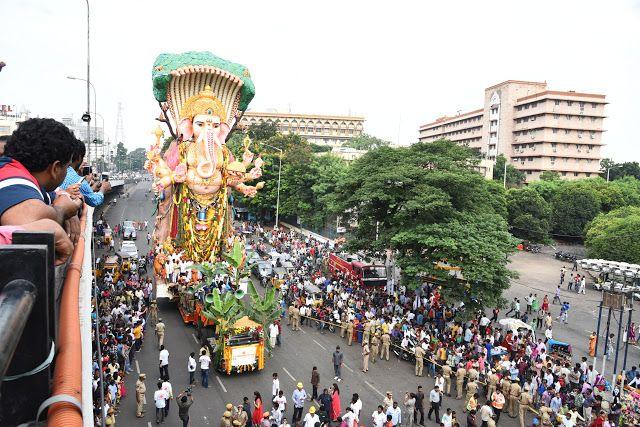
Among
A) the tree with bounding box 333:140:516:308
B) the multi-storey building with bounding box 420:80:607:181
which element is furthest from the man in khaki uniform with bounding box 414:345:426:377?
the multi-storey building with bounding box 420:80:607:181

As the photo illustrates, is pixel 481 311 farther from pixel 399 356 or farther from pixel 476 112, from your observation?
pixel 476 112

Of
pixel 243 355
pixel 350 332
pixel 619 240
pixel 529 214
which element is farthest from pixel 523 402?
pixel 529 214

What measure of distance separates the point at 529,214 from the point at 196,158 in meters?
33.5

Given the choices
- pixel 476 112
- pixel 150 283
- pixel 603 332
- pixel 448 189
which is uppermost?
pixel 476 112

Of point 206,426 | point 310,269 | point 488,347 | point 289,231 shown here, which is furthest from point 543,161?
point 206,426

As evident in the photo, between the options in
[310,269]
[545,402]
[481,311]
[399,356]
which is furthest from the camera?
[310,269]

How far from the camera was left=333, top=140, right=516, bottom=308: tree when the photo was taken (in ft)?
63.4

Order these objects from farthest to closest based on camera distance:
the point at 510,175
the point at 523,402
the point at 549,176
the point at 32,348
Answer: the point at 510,175 < the point at 549,176 < the point at 523,402 < the point at 32,348

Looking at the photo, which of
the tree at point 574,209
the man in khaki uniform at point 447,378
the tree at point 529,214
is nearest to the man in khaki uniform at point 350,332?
the man in khaki uniform at point 447,378

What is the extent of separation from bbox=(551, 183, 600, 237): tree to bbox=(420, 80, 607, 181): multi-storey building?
54.2 feet

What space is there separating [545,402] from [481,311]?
728 centimetres

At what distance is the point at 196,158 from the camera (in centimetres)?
1842

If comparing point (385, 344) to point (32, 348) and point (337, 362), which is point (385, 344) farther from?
point (32, 348)

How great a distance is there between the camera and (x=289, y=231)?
45125 mm
